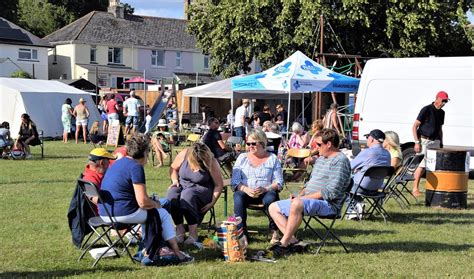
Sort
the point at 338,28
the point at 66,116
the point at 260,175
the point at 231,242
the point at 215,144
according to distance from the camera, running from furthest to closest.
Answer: the point at 338,28
the point at 66,116
the point at 215,144
the point at 260,175
the point at 231,242

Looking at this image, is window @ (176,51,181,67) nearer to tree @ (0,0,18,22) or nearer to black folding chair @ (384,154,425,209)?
tree @ (0,0,18,22)

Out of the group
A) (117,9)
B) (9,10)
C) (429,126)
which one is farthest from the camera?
(9,10)

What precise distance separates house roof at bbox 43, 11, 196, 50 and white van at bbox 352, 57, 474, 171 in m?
38.6

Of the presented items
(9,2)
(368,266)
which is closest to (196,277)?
(368,266)

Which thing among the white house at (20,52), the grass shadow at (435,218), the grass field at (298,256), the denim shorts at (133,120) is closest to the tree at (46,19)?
the white house at (20,52)

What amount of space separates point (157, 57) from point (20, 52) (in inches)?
456

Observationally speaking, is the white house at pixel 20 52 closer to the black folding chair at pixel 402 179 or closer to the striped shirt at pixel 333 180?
the black folding chair at pixel 402 179

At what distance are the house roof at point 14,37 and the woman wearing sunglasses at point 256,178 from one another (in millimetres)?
41098

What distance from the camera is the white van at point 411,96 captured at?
12.6 m

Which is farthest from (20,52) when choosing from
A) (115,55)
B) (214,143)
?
(214,143)

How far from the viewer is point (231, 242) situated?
625cm

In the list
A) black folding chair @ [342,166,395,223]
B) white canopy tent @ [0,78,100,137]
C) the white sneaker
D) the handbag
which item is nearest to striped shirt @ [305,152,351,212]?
the handbag

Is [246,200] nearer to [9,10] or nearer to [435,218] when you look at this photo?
[435,218]

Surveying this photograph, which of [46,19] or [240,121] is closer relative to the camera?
[240,121]
